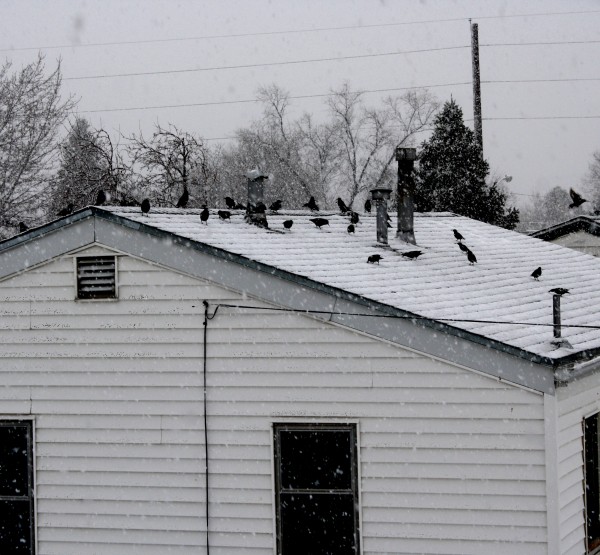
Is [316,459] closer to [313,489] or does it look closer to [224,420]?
[313,489]

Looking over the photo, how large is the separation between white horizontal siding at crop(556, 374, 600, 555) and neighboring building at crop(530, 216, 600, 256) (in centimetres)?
1340

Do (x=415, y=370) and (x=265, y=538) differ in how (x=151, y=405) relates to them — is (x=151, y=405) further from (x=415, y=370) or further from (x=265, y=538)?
(x=415, y=370)

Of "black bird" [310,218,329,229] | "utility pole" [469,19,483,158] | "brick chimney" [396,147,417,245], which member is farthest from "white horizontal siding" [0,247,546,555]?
"utility pole" [469,19,483,158]

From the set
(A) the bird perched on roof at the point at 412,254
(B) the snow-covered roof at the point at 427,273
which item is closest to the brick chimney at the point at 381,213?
(B) the snow-covered roof at the point at 427,273

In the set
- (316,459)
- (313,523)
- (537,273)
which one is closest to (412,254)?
(537,273)

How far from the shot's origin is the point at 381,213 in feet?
39.8

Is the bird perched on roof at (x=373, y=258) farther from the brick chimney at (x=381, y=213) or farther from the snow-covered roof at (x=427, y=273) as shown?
the brick chimney at (x=381, y=213)

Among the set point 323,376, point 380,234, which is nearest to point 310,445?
point 323,376

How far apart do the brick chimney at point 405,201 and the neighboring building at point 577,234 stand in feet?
32.0

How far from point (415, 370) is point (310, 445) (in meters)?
1.24

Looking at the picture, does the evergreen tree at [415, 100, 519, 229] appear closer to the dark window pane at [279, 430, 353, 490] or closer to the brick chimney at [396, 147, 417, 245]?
the brick chimney at [396, 147, 417, 245]

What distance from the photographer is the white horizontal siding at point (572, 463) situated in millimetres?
8648

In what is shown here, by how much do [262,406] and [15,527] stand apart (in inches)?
111

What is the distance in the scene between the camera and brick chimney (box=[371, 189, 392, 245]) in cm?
1207
